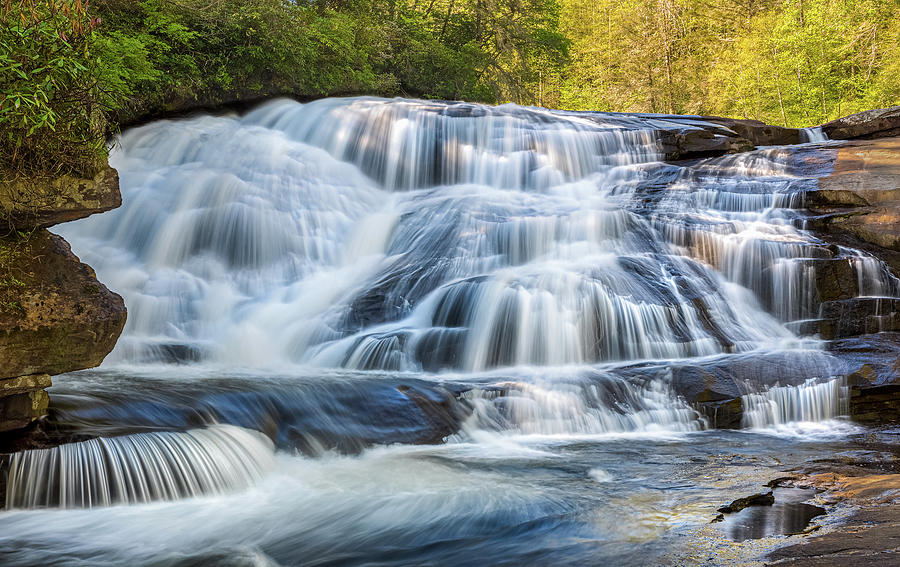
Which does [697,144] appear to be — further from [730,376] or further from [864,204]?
[730,376]

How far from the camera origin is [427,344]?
8.22 metres

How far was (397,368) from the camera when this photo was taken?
7.99 metres

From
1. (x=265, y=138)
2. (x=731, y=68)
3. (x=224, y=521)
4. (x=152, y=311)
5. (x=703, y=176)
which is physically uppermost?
(x=731, y=68)

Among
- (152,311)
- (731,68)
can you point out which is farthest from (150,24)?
(731,68)

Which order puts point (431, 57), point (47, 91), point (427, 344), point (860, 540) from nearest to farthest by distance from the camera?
point (860, 540) < point (47, 91) < point (427, 344) < point (431, 57)

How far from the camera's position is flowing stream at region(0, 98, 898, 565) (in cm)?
450

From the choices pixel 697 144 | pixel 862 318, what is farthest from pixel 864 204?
pixel 697 144

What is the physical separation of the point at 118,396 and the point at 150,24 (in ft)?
35.0

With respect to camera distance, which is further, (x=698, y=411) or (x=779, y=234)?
(x=779, y=234)

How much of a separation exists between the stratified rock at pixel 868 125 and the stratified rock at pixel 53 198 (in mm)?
14262

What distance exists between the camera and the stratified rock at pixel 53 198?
4.39 metres

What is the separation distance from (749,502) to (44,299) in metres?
4.33

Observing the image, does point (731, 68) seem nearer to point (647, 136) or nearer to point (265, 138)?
point (647, 136)

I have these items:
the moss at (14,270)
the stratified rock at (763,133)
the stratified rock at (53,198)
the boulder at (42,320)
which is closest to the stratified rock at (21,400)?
the boulder at (42,320)
